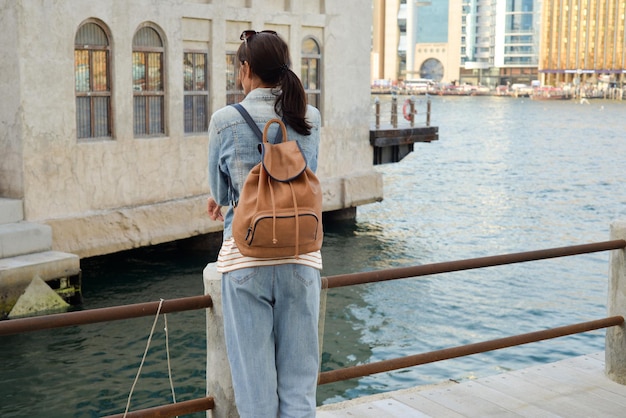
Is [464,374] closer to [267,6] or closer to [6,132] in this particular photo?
[6,132]

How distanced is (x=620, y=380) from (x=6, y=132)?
38.5 feet

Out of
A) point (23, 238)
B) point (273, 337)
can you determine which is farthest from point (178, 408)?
point (23, 238)

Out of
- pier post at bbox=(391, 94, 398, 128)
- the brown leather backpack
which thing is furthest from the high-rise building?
the brown leather backpack

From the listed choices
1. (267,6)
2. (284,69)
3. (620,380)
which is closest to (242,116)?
(284,69)

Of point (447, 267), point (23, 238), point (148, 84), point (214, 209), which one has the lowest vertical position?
point (23, 238)

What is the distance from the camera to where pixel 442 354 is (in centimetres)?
615

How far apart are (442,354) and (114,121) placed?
1242 centimetres

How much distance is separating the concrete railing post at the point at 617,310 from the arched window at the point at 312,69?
1561cm

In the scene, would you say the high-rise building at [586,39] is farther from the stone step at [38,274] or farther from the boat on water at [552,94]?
the stone step at [38,274]

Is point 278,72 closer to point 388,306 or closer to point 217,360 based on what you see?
point 217,360

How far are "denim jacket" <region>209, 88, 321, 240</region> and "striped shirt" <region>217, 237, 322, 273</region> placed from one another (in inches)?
3.3

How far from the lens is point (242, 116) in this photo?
14.0ft

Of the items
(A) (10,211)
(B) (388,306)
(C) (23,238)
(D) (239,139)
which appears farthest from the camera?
(B) (388,306)

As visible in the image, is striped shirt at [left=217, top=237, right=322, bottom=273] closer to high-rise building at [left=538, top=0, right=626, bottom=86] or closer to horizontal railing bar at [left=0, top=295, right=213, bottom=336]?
horizontal railing bar at [left=0, top=295, right=213, bottom=336]
